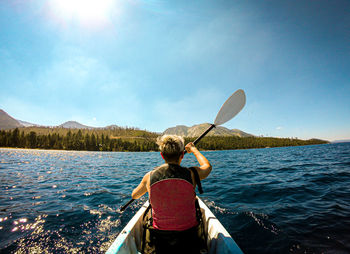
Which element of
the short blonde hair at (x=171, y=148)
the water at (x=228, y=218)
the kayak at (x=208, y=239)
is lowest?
the water at (x=228, y=218)

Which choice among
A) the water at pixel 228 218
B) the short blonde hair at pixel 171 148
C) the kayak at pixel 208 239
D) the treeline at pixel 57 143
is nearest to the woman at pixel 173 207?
the short blonde hair at pixel 171 148

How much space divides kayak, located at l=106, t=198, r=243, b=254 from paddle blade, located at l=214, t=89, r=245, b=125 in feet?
11.3

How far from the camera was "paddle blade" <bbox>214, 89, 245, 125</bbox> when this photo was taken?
5.72 m

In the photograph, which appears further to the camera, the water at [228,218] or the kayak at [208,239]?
the water at [228,218]

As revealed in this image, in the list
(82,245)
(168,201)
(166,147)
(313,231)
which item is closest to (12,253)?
(82,245)

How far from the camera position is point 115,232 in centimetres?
490

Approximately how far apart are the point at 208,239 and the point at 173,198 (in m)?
2.29

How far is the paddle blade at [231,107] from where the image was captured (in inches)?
225

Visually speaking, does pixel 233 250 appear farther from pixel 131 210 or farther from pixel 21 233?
pixel 21 233

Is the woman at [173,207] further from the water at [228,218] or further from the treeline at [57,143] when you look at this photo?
the treeline at [57,143]

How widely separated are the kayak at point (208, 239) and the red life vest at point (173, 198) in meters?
1.06

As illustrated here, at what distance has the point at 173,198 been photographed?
2.51 metres

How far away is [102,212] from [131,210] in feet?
4.00

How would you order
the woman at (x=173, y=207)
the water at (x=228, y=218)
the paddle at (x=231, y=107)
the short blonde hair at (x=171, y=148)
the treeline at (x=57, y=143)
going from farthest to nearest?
the treeline at (x=57, y=143) → the paddle at (x=231, y=107) → the water at (x=228, y=218) → the short blonde hair at (x=171, y=148) → the woman at (x=173, y=207)
